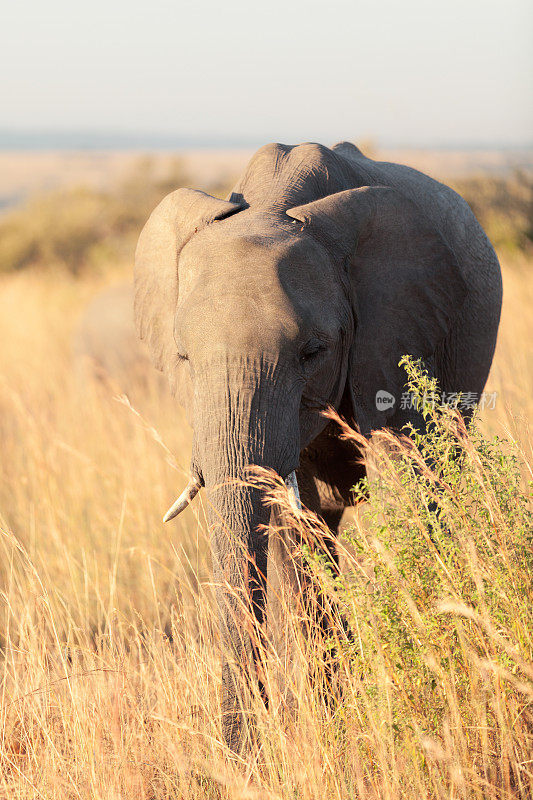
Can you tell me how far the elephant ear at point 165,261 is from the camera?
3543 millimetres

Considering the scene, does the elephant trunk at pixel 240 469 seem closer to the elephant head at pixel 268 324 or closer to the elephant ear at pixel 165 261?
the elephant head at pixel 268 324

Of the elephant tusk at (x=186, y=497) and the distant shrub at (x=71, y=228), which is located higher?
the elephant tusk at (x=186, y=497)

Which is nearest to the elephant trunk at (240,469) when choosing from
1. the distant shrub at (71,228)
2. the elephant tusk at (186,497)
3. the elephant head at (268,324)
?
the elephant head at (268,324)

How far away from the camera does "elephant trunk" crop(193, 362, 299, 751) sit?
115 inches

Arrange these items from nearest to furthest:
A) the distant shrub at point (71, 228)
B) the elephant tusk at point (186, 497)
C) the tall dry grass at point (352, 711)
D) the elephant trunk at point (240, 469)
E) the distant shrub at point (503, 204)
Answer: the tall dry grass at point (352, 711), the elephant trunk at point (240, 469), the elephant tusk at point (186, 497), the distant shrub at point (503, 204), the distant shrub at point (71, 228)

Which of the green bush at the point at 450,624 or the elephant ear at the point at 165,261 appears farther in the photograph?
the elephant ear at the point at 165,261

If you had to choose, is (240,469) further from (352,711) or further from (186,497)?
(352,711)

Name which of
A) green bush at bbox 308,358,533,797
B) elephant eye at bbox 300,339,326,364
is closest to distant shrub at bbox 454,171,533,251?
elephant eye at bbox 300,339,326,364

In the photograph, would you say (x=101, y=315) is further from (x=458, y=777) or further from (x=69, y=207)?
(x=69, y=207)

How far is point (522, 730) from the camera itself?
252cm

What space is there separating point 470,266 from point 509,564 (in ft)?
7.13

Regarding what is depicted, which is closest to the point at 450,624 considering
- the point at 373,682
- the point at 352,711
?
the point at 373,682

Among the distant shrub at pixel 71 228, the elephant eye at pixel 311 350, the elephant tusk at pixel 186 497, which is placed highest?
Result: the elephant eye at pixel 311 350

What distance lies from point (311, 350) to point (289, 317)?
185 mm
